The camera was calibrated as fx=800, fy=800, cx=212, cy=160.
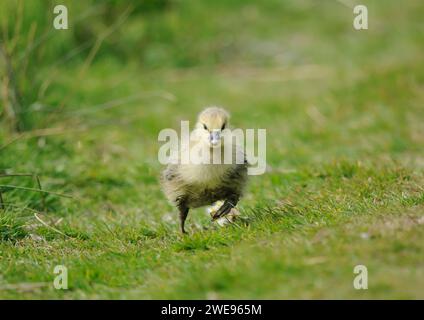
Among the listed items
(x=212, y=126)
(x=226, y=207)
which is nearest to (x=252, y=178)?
(x=226, y=207)

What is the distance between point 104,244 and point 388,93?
6245mm

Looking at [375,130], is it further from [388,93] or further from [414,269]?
[414,269]

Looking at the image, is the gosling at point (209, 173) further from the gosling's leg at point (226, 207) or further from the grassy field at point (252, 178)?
the grassy field at point (252, 178)

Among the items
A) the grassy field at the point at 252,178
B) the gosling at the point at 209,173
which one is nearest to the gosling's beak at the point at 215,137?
the gosling at the point at 209,173

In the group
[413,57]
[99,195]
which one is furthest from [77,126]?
[413,57]

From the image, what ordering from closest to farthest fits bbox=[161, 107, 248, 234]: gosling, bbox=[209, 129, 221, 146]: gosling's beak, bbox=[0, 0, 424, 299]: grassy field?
bbox=[0, 0, 424, 299]: grassy field < bbox=[209, 129, 221, 146]: gosling's beak < bbox=[161, 107, 248, 234]: gosling

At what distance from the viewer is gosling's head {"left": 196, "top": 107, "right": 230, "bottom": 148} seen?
5.45 m

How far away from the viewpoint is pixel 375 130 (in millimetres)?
9797

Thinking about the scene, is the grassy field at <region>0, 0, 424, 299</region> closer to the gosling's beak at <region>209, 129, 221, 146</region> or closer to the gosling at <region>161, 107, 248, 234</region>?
the gosling at <region>161, 107, 248, 234</region>

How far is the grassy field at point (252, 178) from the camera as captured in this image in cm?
455

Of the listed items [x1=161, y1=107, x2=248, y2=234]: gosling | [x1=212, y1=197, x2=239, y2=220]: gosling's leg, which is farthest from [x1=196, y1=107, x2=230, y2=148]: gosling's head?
[x1=212, y1=197, x2=239, y2=220]: gosling's leg

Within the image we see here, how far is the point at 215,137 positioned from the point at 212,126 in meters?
0.14

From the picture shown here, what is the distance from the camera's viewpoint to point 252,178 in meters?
7.77

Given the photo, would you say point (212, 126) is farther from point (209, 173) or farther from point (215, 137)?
point (209, 173)
